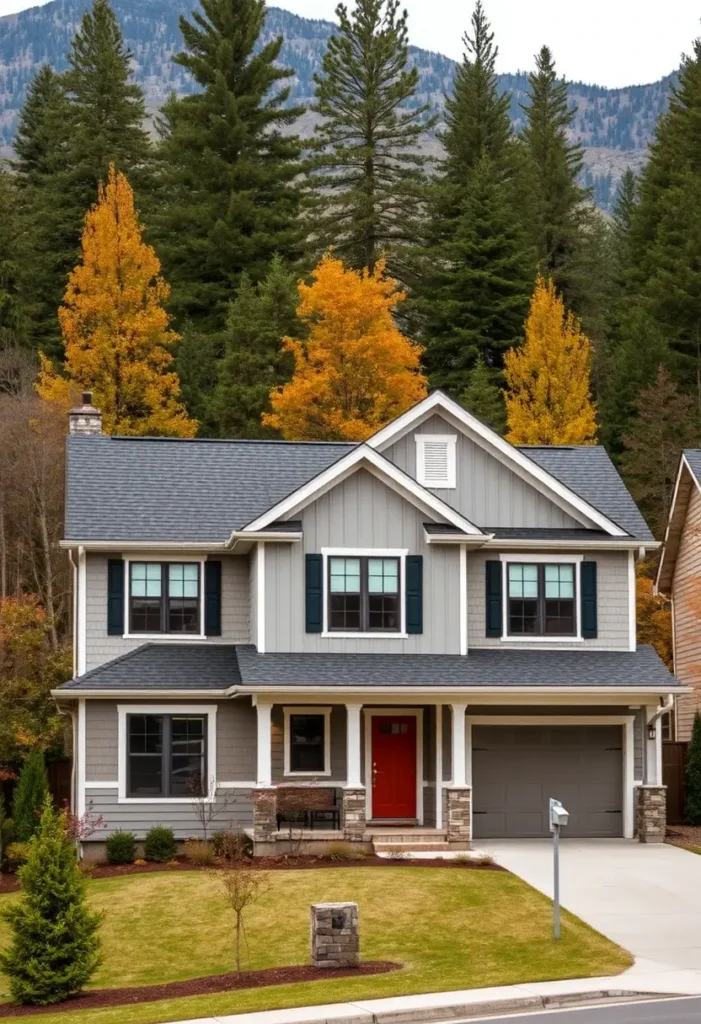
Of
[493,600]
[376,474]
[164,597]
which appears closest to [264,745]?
[164,597]

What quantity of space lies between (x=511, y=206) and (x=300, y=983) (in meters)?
51.0

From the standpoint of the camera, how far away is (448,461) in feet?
111

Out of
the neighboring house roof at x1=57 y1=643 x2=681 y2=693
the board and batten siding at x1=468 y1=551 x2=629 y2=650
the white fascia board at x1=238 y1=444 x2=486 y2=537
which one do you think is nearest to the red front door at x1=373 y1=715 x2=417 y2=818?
the neighboring house roof at x1=57 y1=643 x2=681 y2=693

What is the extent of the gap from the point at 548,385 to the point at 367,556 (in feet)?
67.9

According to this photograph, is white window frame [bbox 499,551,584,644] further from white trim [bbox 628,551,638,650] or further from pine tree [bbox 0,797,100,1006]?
pine tree [bbox 0,797,100,1006]

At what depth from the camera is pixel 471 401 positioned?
53.9m

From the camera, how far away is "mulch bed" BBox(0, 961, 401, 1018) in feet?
64.7

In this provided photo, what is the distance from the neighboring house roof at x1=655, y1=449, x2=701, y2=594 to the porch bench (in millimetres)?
12802

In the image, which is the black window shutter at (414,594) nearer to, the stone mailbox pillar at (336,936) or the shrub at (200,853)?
the shrub at (200,853)

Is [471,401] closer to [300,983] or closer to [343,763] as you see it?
[343,763]

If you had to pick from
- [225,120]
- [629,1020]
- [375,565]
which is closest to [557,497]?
[375,565]

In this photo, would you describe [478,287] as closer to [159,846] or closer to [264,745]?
[264,745]

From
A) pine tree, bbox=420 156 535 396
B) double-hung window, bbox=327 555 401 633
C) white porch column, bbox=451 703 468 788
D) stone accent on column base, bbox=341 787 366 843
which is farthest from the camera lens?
pine tree, bbox=420 156 535 396

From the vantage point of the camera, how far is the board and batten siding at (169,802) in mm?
30547
